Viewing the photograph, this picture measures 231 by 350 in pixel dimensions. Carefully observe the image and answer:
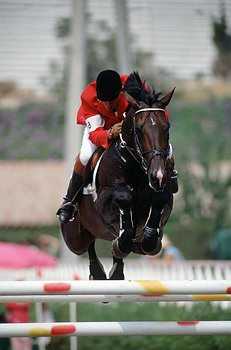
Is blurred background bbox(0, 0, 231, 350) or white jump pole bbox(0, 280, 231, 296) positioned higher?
white jump pole bbox(0, 280, 231, 296)

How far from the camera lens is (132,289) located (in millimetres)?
6363

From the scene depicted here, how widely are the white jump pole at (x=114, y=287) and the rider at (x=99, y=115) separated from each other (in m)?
1.63

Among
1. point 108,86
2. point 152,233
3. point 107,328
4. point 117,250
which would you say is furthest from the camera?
point 108,86

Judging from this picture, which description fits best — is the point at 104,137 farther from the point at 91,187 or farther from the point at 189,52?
the point at 189,52

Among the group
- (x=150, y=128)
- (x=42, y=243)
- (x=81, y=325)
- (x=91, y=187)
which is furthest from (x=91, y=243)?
(x=42, y=243)

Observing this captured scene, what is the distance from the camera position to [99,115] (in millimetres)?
8375

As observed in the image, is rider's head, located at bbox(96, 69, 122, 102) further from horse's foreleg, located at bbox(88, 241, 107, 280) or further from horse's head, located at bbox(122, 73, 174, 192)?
horse's foreleg, located at bbox(88, 241, 107, 280)

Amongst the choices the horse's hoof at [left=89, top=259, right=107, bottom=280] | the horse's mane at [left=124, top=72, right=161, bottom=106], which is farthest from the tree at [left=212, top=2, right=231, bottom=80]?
the horse's mane at [left=124, top=72, right=161, bottom=106]

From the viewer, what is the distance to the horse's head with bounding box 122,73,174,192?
7.23 meters

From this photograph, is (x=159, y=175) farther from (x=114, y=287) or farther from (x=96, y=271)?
(x=96, y=271)

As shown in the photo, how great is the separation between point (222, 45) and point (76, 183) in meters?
17.3

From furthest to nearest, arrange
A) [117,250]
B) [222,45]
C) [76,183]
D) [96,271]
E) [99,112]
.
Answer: [222,45] → [96,271] → [76,183] → [99,112] → [117,250]

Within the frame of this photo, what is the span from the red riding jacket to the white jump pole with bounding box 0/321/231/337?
1.98 m

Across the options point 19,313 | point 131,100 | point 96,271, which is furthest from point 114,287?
point 19,313
